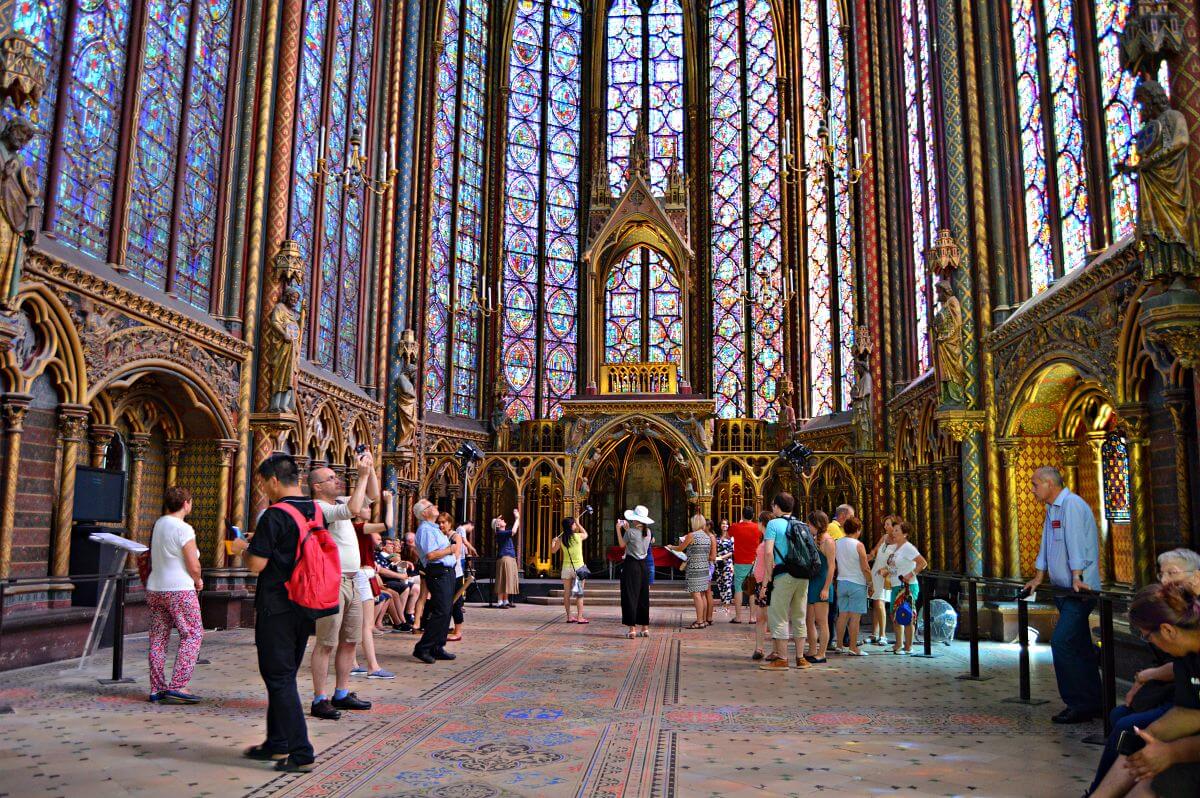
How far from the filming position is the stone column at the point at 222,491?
42.4ft

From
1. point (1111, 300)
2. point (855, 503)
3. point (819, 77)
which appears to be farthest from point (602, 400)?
point (1111, 300)

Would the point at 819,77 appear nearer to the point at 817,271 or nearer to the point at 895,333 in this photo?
Answer: the point at 817,271

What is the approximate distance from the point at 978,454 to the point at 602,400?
10982 millimetres

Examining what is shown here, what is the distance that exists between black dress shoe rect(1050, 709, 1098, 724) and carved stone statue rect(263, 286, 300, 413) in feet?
35.8

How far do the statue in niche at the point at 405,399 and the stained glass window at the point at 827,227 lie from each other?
10.2m

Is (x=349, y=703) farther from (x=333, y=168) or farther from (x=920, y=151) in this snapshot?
(x=920, y=151)

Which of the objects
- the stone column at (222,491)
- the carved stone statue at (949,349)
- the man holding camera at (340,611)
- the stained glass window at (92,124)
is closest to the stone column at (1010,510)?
the carved stone statue at (949,349)

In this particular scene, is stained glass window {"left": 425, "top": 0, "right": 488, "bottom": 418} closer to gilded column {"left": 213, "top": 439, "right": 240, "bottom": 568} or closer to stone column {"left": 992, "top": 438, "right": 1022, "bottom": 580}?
gilded column {"left": 213, "top": 439, "right": 240, "bottom": 568}

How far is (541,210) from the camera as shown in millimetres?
28125

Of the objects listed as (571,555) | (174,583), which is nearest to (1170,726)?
(174,583)

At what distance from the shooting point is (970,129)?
44.7 feet

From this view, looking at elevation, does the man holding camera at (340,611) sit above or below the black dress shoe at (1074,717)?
above

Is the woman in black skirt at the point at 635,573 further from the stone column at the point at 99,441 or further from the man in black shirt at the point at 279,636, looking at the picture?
the man in black shirt at the point at 279,636

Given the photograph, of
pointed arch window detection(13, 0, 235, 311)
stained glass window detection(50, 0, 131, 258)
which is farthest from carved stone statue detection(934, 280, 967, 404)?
stained glass window detection(50, 0, 131, 258)
